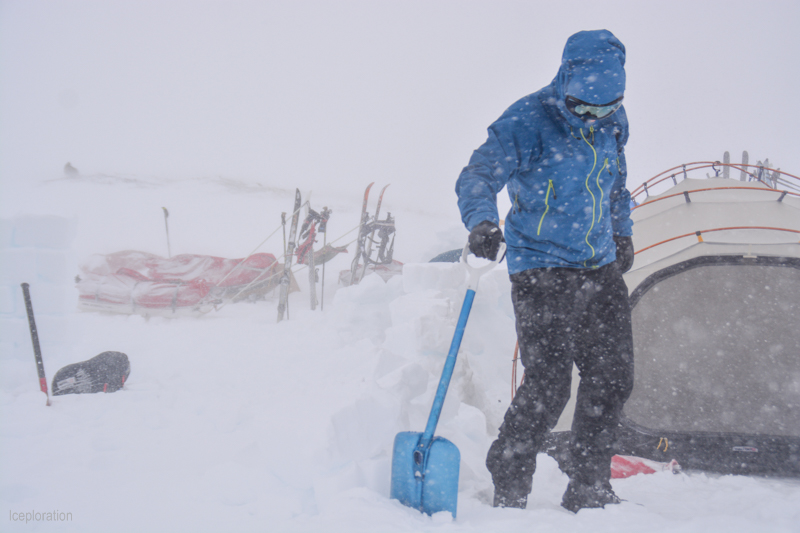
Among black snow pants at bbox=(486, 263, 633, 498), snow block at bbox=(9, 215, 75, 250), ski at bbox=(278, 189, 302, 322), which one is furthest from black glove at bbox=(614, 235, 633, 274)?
ski at bbox=(278, 189, 302, 322)

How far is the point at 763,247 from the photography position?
6.56 ft

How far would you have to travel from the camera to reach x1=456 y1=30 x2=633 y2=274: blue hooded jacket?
3.88 feet

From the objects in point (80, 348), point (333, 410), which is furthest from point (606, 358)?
point (80, 348)

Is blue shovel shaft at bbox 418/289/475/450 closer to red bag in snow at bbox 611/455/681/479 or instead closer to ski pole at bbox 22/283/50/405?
red bag in snow at bbox 611/455/681/479

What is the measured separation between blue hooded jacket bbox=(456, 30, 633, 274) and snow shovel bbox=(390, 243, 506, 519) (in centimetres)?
20

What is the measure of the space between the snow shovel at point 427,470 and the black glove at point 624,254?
642 mm

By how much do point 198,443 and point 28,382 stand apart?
1.61 metres

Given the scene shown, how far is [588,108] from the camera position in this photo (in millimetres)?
1145

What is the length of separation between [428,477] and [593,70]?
1.33 meters

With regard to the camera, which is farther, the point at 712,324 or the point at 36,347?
the point at 712,324

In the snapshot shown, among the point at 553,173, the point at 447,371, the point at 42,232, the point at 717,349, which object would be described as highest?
the point at 553,173

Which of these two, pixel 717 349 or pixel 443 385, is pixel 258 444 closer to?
pixel 443 385
